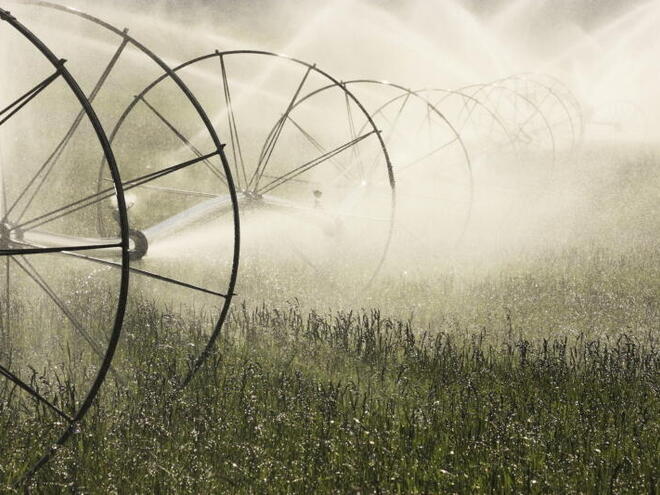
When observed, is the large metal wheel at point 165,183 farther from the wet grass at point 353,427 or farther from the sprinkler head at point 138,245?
the wet grass at point 353,427

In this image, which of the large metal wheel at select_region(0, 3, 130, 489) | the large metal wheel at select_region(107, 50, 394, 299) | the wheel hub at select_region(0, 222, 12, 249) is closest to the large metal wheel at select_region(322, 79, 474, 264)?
the large metal wheel at select_region(107, 50, 394, 299)

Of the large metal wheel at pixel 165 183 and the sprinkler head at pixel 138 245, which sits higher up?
the large metal wheel at pixel 165 183

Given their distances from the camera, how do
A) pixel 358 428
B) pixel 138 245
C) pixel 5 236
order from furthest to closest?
pixel 138 245 → pixel 5 236 → pixel 358 428

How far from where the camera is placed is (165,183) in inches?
656

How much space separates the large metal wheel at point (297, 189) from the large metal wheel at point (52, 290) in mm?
893

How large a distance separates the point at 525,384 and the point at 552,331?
225cm

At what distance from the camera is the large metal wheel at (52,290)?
4172 millimetres

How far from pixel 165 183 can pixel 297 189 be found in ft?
14.2

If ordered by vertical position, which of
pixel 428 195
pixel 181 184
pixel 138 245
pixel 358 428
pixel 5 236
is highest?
pixel 428 195

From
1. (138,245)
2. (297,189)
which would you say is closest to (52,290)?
(138,245)

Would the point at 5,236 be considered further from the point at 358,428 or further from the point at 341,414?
the point at 358,428

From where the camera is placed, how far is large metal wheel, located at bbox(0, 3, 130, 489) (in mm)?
4172

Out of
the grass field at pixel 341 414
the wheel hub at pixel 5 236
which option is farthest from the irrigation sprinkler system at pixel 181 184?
the grass field at pixel 341 414

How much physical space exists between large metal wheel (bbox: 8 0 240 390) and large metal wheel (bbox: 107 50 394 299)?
25cm
